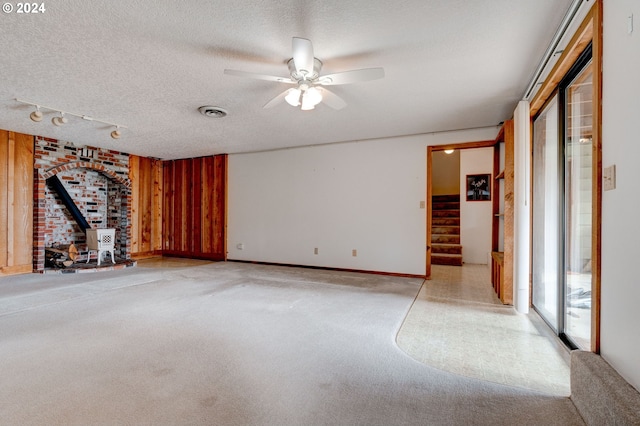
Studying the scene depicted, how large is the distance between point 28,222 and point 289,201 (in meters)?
4.50

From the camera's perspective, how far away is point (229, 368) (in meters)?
1.98

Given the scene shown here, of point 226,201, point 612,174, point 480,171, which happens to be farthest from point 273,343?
point 480,171

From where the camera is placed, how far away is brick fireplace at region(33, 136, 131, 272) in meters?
5.25

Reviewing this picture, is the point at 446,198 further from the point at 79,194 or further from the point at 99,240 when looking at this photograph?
the point at 79,194

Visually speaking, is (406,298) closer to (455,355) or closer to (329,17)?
(455,355)

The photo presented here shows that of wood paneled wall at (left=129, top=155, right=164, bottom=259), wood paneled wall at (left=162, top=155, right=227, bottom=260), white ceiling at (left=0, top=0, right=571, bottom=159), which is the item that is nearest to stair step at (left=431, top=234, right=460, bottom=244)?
white ceiling at (left=0, top=0, right=571, bottom=159)

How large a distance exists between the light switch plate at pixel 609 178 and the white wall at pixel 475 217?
5.39 metres

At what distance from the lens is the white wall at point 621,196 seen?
Answer: 4.19 feet

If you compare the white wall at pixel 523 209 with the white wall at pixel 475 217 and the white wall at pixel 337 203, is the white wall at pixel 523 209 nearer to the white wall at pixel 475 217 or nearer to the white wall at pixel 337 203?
the white wall at pixel 337 203

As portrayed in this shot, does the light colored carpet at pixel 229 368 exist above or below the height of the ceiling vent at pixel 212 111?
below

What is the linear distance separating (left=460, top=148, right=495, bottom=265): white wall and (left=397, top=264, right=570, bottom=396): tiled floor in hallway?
2.95m

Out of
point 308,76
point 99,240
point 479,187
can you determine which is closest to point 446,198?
point 479,187

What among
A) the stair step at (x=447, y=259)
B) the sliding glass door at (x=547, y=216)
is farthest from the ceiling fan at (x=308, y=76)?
the stair step at (x=447, y=259)

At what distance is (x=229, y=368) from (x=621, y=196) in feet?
7.73
